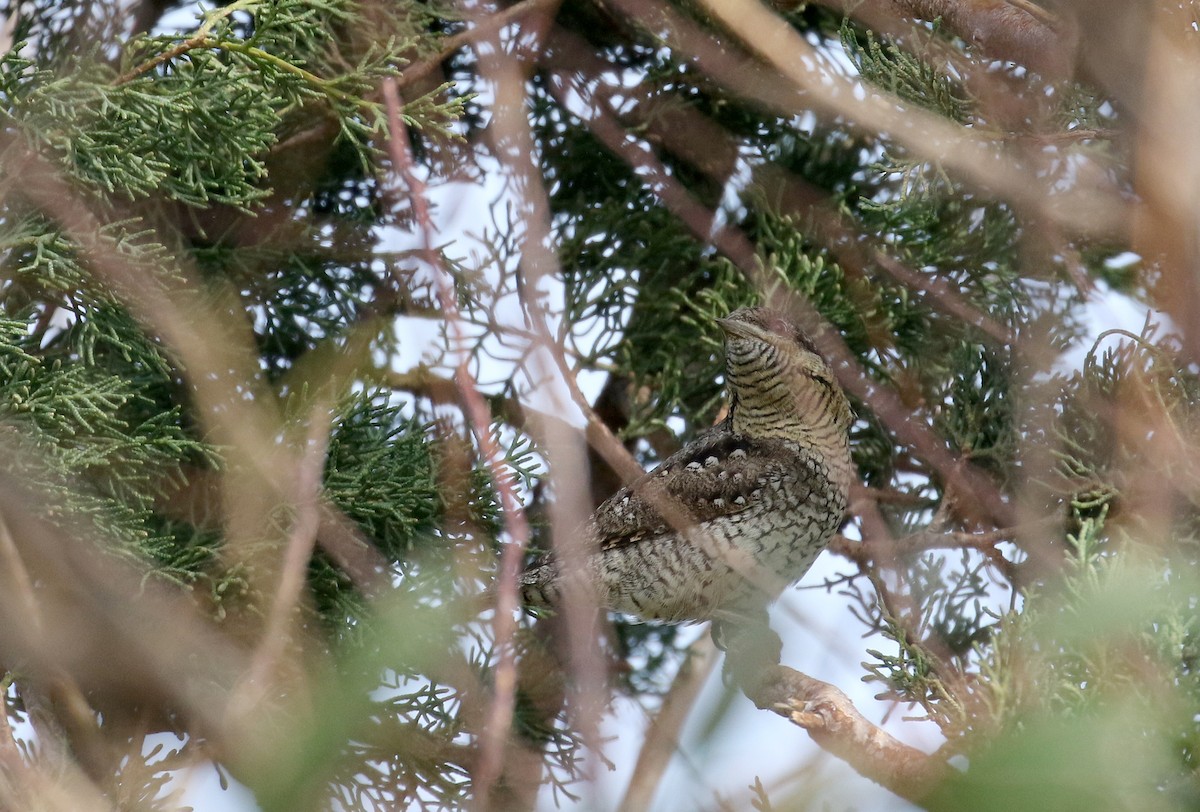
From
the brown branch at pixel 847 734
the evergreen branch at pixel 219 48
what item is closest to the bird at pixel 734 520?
the brown branch at pixel 847 734

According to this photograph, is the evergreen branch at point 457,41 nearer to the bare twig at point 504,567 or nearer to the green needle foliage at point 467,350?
the green needle foliage at point 467,350

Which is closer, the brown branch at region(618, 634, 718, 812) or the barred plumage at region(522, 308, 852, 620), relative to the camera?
the brown branch at region(618, 634, 718, 812)

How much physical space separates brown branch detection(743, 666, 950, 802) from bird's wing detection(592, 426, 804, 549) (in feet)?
2.14

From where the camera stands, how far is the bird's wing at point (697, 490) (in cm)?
289

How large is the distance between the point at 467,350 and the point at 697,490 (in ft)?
3.94

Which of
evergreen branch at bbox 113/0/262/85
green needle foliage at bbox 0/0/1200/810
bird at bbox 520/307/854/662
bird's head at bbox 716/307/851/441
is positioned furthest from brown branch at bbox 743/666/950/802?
evergreen branch at bbox 113/0/262/85

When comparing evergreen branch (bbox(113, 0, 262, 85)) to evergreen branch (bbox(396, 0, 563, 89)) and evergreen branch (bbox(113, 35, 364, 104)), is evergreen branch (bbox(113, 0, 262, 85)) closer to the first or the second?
evergreen branch (bbox(113, 35, 364, 104))

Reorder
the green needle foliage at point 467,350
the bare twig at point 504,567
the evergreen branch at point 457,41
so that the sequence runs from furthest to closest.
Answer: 1. the evergreen branch at point 457,41
2. the green needle foliage at point 467,350
3. the bare twig at point 504,567

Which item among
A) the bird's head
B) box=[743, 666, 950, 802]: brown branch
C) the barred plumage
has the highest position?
the bird's head

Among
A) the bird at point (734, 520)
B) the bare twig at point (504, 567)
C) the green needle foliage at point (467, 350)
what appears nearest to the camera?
the bare twig at point (504, 567)

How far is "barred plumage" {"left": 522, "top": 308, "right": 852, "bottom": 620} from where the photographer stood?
113 inches

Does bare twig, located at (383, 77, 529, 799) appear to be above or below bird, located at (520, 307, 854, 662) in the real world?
below

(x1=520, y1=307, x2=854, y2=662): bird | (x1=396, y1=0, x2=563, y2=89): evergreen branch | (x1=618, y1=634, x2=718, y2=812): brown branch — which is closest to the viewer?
(x1=618, y1=634, x2=718, y2=812): brown branch

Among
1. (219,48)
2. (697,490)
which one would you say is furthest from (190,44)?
(697,490)
